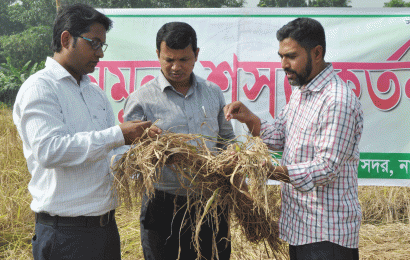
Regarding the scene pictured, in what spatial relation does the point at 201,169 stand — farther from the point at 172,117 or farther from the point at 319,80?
the point at 319,80

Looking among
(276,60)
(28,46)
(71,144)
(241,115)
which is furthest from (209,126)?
(28,46)

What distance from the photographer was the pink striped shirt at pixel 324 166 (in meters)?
1.69

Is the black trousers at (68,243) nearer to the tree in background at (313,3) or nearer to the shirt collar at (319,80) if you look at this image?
the shirt collar at (319,80)

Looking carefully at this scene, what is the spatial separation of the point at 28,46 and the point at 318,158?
2218 cm

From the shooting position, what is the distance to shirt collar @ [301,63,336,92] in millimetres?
1799

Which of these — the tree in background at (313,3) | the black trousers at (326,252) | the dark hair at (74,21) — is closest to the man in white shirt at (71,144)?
the dark hair at (74,21)

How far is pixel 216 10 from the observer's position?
3824 mm

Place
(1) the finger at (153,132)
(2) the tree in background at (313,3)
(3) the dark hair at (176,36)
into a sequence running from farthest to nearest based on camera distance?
(2) the tree in background at (313,3)
(3) the dark hair at (176,36)
(1) the finger at (153,132)

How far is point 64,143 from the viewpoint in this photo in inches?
60.6

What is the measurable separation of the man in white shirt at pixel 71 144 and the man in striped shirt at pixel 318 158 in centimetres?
71

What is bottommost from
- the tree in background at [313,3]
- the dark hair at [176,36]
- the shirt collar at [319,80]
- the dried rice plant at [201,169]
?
the dried rice plant at [201,169]

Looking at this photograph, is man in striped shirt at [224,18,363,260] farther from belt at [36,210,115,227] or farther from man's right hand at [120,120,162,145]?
belt at [36,210,115,227]

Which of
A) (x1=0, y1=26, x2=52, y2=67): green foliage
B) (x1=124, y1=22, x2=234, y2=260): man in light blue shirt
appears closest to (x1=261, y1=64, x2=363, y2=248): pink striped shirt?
(x1=124, y1=22, x2=234, y2=260): man in light blue shirt

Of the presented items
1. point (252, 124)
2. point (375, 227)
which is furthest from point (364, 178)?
point (252, 124)
